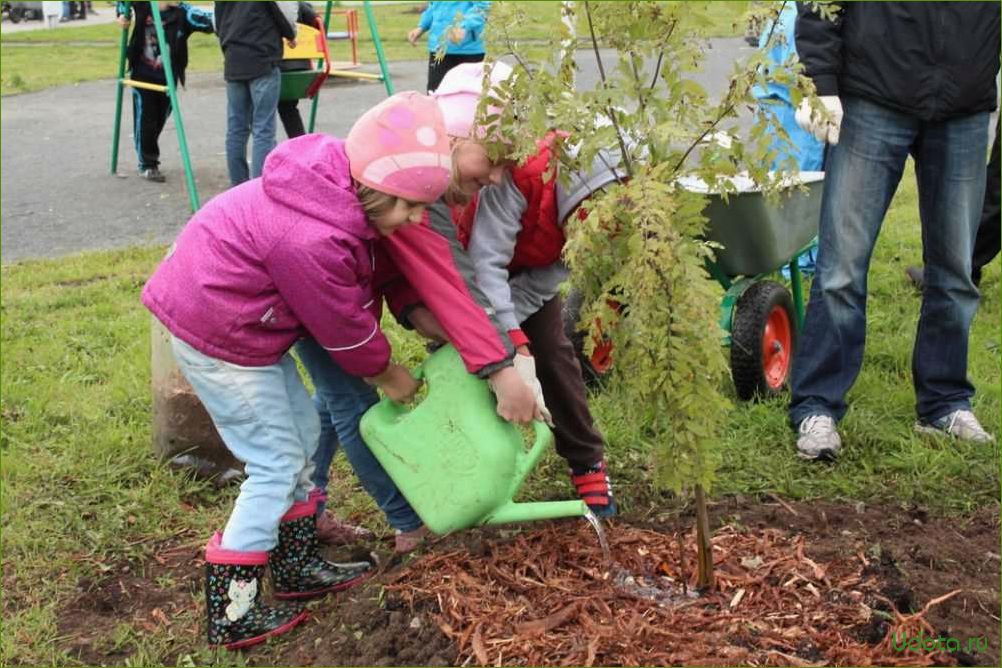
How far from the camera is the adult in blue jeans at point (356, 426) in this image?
2.97 m

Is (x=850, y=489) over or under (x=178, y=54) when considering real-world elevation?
under

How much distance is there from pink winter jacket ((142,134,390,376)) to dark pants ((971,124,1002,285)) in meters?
3.43

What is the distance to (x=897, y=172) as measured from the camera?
359 centimetres

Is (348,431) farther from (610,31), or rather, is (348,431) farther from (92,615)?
(610,31)

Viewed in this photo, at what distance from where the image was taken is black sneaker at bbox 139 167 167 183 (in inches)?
347

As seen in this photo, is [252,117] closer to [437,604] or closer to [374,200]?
[374,200]

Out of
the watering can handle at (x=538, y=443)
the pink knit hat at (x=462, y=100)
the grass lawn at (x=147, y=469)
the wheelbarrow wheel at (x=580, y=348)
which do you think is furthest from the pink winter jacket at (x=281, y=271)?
the wheelbarrow wheel at (x=580, y=348)

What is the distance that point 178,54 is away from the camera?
8.41 metres

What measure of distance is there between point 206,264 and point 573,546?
1.16 meters

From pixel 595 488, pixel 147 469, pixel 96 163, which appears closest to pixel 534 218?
pixel 595 488

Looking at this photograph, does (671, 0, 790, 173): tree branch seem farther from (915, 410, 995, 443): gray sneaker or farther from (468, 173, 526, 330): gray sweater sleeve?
(915, 410, 995, 443): gray sneaker

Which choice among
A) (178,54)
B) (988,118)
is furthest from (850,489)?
(178,54)

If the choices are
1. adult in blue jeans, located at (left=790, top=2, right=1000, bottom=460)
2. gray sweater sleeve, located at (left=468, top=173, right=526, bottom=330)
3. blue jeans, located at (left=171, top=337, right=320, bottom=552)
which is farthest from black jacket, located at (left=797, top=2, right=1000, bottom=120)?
blue jeans, located at (left=171, top=337, right=320, bottom=552)

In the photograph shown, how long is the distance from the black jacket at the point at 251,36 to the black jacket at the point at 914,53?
4.28 m
